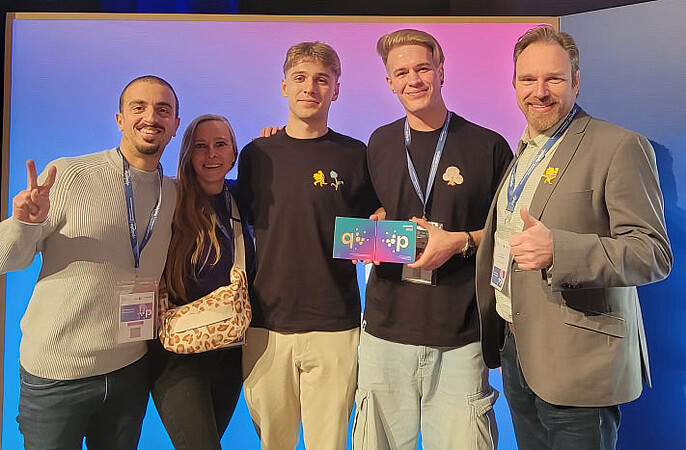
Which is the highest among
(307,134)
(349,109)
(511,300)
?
(349,109)

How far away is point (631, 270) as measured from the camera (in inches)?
65.1

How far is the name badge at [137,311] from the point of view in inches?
82.9

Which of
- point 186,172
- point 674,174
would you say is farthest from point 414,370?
point 674,174

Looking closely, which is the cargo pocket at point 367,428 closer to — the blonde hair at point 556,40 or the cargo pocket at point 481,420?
the cargo pocket at point 481,420

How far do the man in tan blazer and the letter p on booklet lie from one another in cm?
34

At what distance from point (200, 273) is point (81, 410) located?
2.21ft

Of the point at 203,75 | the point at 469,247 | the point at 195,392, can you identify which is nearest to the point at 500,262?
the point at 469,247

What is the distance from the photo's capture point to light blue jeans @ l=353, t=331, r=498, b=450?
2178 mm

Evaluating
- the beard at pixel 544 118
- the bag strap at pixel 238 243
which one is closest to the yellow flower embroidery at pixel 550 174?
the beard at pixel 544 118

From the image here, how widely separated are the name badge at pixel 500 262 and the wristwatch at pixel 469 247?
0.13 metres

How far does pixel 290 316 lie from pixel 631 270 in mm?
1309

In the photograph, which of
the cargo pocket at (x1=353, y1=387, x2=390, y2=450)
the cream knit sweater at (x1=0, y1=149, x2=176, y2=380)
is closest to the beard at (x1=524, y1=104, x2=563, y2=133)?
the cargo pocket at (x1=353, y1=387, x2=390, y2=450)

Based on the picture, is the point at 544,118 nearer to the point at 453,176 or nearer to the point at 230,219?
the point at 453,176

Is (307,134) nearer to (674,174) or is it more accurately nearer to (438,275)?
(438,275)
